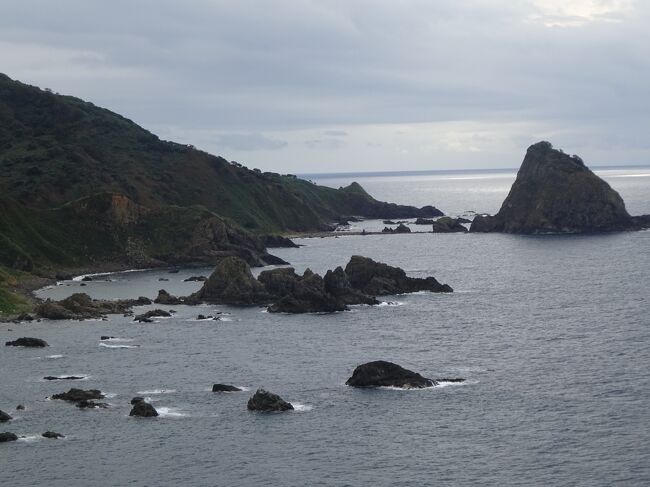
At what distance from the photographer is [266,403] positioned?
3917 inches

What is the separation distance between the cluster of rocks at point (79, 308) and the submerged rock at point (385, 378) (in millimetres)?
63958

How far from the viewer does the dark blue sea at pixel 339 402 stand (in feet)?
269

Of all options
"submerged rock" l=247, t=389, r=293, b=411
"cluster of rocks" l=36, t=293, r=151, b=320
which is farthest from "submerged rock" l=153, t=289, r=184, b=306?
"submerged rock" l=247, t=389, r=293, b=411

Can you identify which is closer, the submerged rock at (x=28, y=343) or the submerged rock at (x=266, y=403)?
the submerged rock at (x=266, y=403)

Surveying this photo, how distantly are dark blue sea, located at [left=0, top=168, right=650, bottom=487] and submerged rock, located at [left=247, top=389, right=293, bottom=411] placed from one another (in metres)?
1.33

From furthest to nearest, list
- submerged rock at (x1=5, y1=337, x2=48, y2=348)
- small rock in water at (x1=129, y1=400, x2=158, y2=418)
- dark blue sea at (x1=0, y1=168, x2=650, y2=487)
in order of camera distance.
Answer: submerged rock at (x1=5, y1=337, x2=48, y2=348) → small rock in water at (x1=129, y1=400, x2=158, y2=418) → dark blue sea at (x1=0, y1=168, x2=650, y2=487)

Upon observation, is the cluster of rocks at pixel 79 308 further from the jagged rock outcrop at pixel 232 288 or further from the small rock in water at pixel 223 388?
the small rock in water at pixel 223 388

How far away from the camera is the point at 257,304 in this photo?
17538cm

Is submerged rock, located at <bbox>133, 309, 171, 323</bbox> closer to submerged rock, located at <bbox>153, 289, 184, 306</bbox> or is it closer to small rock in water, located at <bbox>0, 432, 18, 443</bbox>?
submerged rock, located at <bbox>153, 289, 184, 306</bbox>

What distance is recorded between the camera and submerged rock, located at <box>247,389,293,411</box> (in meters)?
99.6

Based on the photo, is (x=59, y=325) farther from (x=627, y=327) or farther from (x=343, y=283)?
(x=627, y=327)

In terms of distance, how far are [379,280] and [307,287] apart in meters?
20.7

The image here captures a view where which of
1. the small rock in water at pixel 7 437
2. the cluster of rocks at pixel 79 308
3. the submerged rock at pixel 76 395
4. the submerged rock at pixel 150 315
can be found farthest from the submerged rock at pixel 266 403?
the cluster of rocks at pixel 79 308

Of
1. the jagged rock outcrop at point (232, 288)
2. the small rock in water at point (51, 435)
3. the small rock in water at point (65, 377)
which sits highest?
the jagged rock outcrop at point (232, 288)
